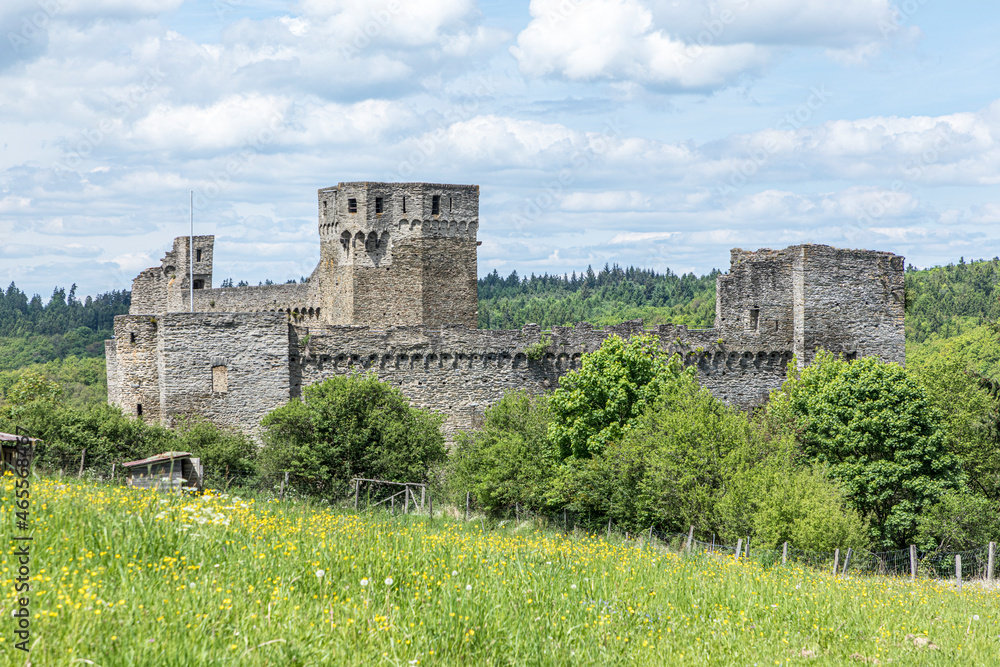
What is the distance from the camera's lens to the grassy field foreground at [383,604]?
8.98 metres

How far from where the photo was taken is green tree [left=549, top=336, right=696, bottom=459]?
1212 inches

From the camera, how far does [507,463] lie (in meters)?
30.6

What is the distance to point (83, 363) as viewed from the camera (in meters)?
115

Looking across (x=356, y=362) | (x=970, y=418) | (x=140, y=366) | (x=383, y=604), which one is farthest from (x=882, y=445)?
(x=140, y=366)

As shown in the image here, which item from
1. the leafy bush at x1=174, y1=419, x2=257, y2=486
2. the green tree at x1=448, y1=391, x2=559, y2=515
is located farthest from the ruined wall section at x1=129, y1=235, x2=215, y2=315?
the green tree at x1=448, y1=391, x2=559, y2=515

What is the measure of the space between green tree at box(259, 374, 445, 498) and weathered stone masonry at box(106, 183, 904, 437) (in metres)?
3.75

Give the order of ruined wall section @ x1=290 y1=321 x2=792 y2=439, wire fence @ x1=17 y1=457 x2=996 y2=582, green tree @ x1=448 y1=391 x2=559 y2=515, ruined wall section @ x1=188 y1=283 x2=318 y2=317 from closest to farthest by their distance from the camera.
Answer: wire fence @ x1=17 y1=457 x2=996 y2=582 < green tree @ x1=448 y1=391 x2=559 y2=515 < ruined wall section @ x1=290 y1=321 x2=792 y2=439 < ruined wall section @ x1=188 y1=283 x2=318 y2=317

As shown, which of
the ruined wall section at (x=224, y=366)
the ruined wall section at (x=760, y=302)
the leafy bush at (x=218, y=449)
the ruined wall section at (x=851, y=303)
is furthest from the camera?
the ruined wall section at (x=760, y=302)

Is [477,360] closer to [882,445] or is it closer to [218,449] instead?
[218,449]

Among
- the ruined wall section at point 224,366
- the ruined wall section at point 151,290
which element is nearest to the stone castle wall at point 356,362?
the ruined wall section at point 224,366

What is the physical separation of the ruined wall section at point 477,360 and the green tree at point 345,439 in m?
4.17

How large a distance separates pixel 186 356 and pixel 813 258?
74.4 ft

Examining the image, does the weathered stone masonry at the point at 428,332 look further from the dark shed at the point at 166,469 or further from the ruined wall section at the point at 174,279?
the ruined wall section at the point at 174,279

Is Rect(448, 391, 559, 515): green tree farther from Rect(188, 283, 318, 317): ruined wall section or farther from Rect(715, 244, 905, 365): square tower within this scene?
Rect(188, 283, 318, 317): ruined wall section
